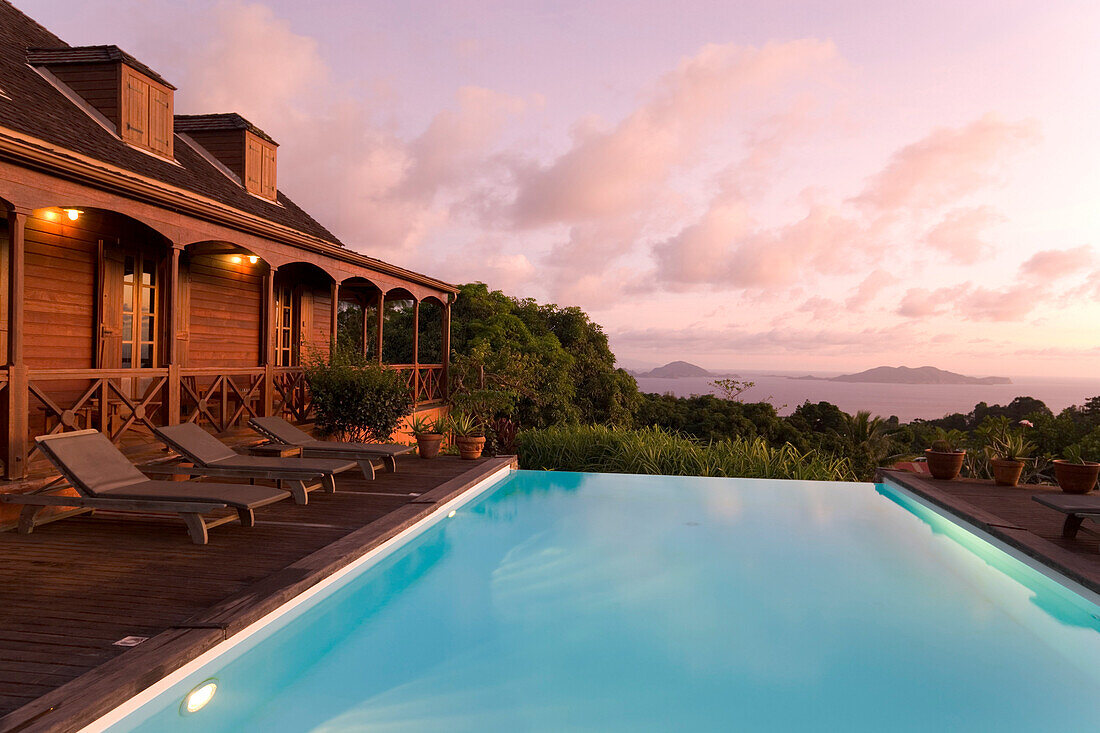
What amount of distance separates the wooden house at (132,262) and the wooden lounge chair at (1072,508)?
8.92 m

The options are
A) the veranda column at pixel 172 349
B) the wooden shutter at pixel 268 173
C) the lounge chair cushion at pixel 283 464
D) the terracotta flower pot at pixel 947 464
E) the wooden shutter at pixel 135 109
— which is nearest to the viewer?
the lounge chair cushion at pixel 283 464

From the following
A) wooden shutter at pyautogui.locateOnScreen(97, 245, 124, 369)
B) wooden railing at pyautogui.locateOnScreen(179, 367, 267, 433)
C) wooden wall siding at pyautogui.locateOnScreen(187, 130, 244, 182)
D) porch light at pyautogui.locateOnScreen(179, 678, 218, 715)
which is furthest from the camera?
wooden wall siding at pyautogui.locateOnScreen(187, 130, 244, 182)

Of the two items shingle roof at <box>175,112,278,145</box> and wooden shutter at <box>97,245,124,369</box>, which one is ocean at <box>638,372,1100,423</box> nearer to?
shingle roof at <box>175,112,278,145</box>

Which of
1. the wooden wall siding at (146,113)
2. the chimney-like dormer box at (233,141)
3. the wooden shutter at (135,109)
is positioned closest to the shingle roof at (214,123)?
the chimney-like dormer box at (233,141)

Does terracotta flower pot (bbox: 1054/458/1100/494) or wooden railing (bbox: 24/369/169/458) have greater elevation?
wooden railing (bbox: 24/369/169/458)

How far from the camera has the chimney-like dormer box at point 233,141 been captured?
13.8m

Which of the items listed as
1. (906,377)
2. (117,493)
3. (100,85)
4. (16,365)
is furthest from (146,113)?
(906,377)

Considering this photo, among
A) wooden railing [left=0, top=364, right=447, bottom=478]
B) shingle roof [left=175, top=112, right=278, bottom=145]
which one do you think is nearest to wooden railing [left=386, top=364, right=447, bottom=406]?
wooden railing [left=0, top=364, right=447, bottom=478]

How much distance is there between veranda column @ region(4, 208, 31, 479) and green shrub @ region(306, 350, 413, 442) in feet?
15.1

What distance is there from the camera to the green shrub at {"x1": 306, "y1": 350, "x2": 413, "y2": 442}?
1012cm

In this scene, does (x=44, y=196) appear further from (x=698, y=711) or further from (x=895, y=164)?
(x=895, y=164)

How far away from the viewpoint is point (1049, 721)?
12.0ft

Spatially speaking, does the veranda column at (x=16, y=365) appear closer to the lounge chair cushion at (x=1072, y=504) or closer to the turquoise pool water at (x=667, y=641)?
the turquoise pool water at (x=667, y=641)

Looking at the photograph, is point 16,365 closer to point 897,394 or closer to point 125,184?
point 125,184
